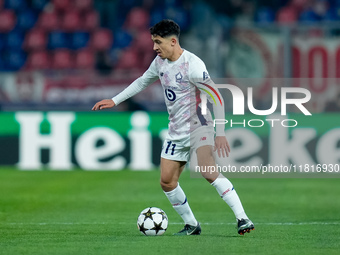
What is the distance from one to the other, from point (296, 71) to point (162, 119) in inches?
102

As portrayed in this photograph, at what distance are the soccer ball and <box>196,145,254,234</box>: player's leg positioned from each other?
0.62 meters

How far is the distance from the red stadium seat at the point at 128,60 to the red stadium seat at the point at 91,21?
130cm

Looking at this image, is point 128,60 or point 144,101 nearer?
point 144,101

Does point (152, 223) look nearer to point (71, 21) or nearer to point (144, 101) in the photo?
point (144, 101)

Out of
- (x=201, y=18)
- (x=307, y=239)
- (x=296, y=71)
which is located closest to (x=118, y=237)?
(x=307, y=239)

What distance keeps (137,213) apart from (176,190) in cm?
222

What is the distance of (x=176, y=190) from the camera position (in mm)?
7074

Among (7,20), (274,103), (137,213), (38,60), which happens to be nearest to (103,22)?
(38,60)

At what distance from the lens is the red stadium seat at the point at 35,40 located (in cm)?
1953

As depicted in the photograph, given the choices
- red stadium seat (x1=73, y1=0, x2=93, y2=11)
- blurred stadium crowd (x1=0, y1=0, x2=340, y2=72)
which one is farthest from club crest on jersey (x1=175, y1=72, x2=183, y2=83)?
red stadium seat (x1=73, y1=0, x2=93, y2=11)

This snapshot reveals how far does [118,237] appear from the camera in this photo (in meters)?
7.02

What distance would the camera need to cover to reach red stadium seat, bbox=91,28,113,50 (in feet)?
62.8

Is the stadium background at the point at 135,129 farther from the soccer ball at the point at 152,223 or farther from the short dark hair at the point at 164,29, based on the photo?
the short dark hair at the point at 164,29

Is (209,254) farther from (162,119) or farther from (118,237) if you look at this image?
(162,119)
